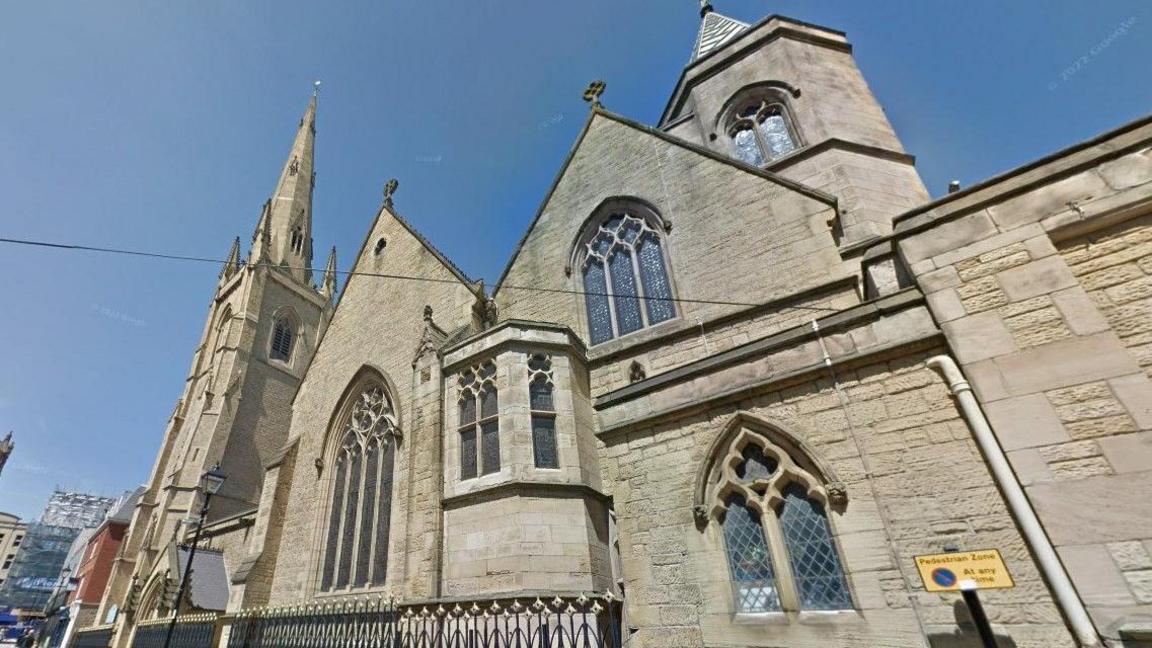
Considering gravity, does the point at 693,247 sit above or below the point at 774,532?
above

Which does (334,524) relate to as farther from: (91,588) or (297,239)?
(91,588)

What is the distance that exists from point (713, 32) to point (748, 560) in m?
17.9

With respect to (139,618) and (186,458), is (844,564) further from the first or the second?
(186,458)

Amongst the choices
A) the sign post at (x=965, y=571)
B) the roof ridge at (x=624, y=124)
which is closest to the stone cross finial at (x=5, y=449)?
the roof ridge at (x=624, y=124)

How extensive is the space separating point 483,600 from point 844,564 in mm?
4790

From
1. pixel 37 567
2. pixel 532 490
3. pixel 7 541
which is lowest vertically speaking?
pixel 532 490

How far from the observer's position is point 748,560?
16.4 ft

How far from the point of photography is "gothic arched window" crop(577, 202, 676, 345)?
408 inches

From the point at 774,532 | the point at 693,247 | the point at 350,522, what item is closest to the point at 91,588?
the point at 350,522

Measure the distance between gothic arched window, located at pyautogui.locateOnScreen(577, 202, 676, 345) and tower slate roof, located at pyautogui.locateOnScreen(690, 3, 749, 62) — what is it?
759cm

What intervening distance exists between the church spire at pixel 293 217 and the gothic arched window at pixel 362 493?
22.8 m

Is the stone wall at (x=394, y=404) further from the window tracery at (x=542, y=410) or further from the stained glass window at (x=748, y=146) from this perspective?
the stained glass window at (x=748, y=146)

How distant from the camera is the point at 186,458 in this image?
2294 cm

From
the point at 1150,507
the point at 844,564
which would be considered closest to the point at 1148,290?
the point at 1150,507
